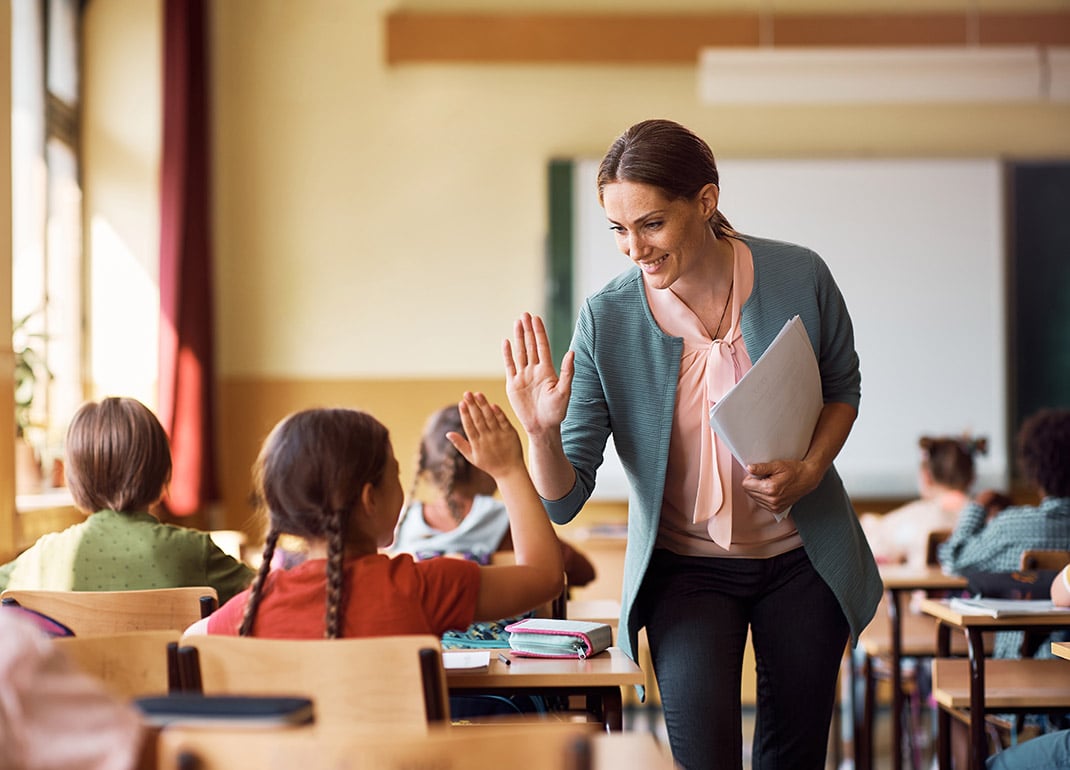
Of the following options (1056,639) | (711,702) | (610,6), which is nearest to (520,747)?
(711,702)

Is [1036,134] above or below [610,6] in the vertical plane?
below

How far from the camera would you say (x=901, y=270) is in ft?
18.8

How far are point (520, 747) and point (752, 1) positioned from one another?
5280 millimetres

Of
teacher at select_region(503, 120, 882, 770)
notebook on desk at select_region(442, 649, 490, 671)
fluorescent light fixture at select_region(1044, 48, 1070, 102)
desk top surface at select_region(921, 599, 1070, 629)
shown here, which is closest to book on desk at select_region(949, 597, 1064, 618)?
desk top surface at select_region(921, 599, 1070, 629)

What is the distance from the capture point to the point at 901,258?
5715mm

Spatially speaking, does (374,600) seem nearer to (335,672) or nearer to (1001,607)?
(335,672)

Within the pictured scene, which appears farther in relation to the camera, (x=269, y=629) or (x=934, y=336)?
(x=934, y=336)

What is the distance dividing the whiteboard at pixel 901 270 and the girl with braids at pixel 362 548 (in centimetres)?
384

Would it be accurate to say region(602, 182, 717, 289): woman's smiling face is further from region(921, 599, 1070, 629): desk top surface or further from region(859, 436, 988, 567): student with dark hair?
region(859, 436, 988, 567): student with dark hair

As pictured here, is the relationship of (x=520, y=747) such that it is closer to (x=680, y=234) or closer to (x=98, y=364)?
(x=680, y=234)

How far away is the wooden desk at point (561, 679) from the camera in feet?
6.39

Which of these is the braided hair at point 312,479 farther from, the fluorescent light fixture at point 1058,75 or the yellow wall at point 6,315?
the fluorescent light fixture at point 1058,75

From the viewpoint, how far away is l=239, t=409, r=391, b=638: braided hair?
5.91ft

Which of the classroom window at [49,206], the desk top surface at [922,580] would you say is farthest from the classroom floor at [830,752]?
the classroom window at [49,206]
